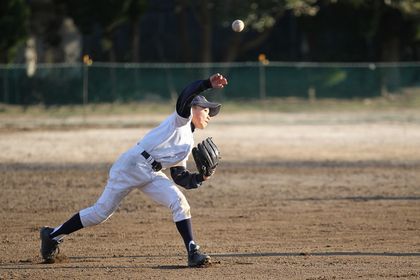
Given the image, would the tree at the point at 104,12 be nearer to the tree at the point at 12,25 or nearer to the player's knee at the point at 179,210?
the tree at the point at 12,25

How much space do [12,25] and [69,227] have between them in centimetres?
2451

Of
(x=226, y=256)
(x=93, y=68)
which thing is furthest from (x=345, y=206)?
(x=93, y=68)

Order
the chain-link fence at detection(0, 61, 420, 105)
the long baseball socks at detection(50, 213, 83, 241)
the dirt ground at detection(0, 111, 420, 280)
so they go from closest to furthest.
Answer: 1. the dirt ground at detection(0, 111, 420, 280)
2. the long baseball socks at detection(50, 213, 83, 241)
3. the chain-link fence at detection(0, 61, 420, 105)

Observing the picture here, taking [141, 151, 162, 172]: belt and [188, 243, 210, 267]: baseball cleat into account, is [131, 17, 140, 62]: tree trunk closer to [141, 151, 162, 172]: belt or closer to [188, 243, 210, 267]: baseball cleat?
[141, 151, 162, 172]: belt

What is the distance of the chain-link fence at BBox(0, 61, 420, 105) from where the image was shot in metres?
28.9

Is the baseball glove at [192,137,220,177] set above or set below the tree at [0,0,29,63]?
below

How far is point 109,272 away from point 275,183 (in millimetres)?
7030

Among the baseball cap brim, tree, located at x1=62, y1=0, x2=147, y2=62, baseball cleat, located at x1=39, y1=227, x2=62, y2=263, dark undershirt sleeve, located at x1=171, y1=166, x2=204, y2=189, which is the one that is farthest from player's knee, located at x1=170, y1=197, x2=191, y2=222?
tree, located at x1=62, y1=0, x2=147, y2=62

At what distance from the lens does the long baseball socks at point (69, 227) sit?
27.1 ft

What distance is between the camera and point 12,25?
31672mm

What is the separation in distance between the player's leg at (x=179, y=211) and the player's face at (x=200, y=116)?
570 millimetres

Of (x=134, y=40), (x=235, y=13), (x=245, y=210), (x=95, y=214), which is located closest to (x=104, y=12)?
(x=134, y=40)

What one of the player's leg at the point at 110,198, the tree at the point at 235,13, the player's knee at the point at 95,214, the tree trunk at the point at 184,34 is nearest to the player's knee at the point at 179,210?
the player's leg at the point at 110,198

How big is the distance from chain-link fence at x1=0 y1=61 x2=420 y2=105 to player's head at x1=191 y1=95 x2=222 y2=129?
67.2 ft
